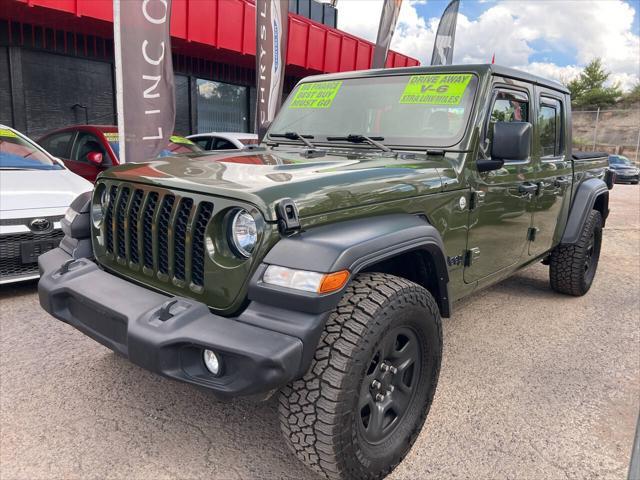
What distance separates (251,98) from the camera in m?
15.0

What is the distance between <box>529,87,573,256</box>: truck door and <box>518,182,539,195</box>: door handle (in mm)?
102

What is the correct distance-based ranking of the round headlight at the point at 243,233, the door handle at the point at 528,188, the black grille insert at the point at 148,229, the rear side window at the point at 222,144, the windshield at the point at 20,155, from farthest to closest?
1. the rear side window at the point at 222,144
2. the windshield at the point at 20,155
3. the door handle at the point at 528,188
4. the black grille insert at the point at 148,229
5. the round headlight at the point at 243,233

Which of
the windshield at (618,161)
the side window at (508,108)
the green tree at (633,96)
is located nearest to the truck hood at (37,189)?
the side window at (508,108)

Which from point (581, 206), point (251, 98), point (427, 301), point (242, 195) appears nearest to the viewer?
point (242, 195)

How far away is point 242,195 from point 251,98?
45.1ft

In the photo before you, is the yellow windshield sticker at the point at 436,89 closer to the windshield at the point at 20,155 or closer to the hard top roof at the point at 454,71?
the hard top roof at the point at 454,71

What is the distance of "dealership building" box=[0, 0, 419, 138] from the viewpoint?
9.53 metres

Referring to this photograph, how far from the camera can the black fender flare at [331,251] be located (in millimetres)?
1815

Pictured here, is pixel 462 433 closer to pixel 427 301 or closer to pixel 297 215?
pixel 427 301

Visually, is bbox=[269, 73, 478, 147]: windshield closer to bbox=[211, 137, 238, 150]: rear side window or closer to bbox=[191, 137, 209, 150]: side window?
bbox=[211, 137, 238, 150]: rear side window

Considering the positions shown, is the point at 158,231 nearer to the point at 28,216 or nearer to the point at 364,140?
the point at 364,140

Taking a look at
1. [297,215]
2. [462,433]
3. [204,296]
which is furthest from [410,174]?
[462,433]

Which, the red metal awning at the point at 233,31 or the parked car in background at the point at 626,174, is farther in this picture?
the parked car in background at the point at 626,174

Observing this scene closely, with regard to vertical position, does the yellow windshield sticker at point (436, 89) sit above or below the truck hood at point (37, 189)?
above
